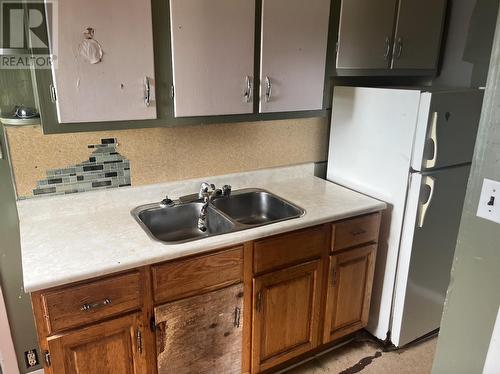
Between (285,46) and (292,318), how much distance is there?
132 cm

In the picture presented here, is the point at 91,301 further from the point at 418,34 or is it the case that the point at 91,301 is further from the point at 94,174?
the point at 418,34

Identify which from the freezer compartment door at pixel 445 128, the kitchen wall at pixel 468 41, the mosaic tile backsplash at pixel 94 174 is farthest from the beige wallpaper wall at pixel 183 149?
the kitchen wall at pixel 468 41

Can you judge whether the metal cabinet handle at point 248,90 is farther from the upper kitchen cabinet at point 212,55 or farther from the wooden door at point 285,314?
the wooden door at point 285,314

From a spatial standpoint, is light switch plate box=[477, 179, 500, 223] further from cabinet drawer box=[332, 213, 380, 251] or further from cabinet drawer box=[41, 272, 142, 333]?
cabinet drawer box=[41, 272, 142, 333]

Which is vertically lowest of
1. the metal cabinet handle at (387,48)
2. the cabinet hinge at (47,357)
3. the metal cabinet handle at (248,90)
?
the cabinet hinge at (47,357)

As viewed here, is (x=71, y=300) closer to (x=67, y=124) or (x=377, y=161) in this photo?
(x=67, y=124)

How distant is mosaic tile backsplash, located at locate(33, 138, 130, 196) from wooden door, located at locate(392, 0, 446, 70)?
5.32 ft

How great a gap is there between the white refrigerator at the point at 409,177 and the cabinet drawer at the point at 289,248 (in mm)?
492

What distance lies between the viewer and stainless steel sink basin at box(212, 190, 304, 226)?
209cm

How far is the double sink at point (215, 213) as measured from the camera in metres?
1.88

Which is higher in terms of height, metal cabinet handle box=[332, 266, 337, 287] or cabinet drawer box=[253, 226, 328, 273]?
cabinet drawer box=[253, 226, 328, 273]

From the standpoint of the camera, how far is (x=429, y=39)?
92.3 inches

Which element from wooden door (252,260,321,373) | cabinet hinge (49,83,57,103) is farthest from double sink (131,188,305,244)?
cabinet hinge (49,83,57,103)

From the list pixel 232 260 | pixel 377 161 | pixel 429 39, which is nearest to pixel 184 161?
pixel 232 260
